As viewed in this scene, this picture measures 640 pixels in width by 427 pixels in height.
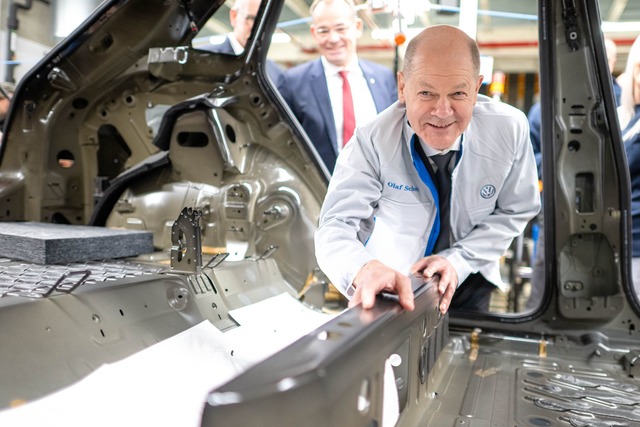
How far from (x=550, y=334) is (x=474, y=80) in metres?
1.22

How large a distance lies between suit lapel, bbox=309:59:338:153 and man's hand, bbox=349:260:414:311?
5.94 feet

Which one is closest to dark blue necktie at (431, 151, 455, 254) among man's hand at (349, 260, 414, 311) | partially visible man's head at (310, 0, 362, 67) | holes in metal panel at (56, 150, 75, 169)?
man's hand at (349, 260, 414, 311)

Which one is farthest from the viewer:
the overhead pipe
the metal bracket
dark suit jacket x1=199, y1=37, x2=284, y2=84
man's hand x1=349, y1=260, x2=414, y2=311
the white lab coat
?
the overhead pipe

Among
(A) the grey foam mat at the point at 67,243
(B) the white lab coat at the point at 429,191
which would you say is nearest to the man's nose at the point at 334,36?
(B) the white lab coat at the point at 429,191

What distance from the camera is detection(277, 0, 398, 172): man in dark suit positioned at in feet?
10.5

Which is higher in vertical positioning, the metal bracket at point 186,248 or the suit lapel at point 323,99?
the suit lapel at point 323,99

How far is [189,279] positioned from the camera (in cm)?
238

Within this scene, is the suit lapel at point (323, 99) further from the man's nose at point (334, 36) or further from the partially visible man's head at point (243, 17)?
the partially visible man's head at point (243, 17)

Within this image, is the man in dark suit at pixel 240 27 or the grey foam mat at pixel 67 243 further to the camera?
the man in dark suit at pixel 240 27

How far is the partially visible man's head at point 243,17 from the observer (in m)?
3.21

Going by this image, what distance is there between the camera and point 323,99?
3207 mm

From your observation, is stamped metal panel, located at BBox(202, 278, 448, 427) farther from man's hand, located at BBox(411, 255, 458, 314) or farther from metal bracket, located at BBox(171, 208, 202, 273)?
metal bracket, located at BBox(171, 208, 202, 273)

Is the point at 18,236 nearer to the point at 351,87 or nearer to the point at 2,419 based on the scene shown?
the point at 2,419

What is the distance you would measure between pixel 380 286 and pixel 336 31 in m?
2.25
